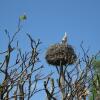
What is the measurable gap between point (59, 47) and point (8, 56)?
9.95 meters

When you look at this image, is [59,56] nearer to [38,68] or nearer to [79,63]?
[79,63]

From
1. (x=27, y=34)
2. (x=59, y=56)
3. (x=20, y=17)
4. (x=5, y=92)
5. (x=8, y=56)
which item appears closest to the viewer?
(x=5, y=92)

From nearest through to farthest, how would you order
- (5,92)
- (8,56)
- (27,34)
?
(5,92)
(8,56)
(27,34)

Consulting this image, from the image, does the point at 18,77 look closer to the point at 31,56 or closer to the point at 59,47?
the point at 31,56

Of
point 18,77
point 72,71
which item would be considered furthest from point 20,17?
point 72,71

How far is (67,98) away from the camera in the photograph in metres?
5.89

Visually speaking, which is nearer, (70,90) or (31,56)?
(31,56)

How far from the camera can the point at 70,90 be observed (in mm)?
6039

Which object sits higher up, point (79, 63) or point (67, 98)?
point (79, 63)

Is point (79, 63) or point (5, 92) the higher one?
point (79, 63)

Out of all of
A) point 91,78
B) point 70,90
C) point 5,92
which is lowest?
point 5,92

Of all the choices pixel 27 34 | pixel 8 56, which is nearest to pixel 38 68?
pixel 8 56

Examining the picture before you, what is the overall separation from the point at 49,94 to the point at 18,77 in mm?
1066

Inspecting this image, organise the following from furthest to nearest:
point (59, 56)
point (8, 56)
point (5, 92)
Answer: point (59, 56) < point (8, 56) < point (5, 92)
